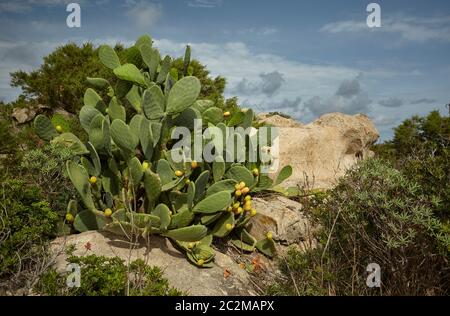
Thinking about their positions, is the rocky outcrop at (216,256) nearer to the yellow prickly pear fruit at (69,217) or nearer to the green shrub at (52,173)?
the yellow prickly pear fruit at (69,217)

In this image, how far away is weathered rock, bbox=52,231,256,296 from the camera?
12.0 ft

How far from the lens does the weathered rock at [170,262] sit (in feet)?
12.0

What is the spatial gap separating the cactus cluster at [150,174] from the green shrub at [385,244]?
0.85 meters

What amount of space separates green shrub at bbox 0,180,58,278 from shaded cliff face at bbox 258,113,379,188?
133 inches

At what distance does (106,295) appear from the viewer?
9.76 ft

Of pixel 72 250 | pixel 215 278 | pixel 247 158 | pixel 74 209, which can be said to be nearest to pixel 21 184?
pixel 74 209

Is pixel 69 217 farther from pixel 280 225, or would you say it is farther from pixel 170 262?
pixel 280 225

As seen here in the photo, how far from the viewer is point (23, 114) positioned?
29.0ft

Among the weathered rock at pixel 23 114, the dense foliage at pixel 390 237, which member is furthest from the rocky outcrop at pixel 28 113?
the dense foliage at pixel 390 237

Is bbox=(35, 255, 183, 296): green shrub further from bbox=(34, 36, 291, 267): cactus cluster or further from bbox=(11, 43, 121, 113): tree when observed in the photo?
bbox=(11, 43, 121, 113): tree

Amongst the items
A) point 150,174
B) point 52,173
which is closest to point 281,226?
point 150,174

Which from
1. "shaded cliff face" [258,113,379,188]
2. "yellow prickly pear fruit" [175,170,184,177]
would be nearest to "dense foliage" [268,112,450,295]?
"yellow prickly pear fruit" [175,170,184,177]
